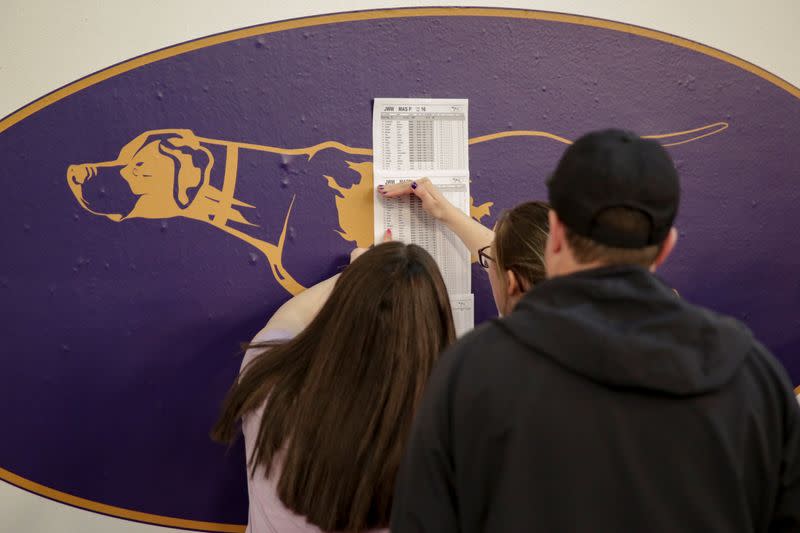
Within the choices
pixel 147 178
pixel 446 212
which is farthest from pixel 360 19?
pixel 147 178

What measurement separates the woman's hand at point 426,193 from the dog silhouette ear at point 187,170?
409 mm

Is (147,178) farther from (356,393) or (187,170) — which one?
(356,393)

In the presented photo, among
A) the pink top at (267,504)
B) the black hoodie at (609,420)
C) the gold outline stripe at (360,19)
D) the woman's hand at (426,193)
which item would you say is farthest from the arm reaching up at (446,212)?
the black hoodie at (609,420)

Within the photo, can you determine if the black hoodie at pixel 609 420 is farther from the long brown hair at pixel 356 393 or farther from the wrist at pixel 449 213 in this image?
A: the wrist at pixel 449 213

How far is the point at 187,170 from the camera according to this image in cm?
150

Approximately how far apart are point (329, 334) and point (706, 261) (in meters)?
1.13

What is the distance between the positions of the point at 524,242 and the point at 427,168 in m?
0.47

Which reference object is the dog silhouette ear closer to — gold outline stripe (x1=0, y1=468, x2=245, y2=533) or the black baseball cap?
gold outline stripe (x1=0, y1=468, x2=245, y2=533)

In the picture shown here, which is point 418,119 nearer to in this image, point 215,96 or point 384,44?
point 384,44

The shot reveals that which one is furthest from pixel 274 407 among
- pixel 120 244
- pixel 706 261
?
pixel 706 261

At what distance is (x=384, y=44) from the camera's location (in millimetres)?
1543

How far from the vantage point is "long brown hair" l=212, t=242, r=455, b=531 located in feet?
3.33

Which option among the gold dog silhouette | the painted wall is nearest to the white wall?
the painted wall

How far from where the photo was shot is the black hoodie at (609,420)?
71 cm
